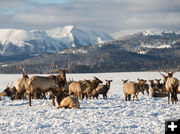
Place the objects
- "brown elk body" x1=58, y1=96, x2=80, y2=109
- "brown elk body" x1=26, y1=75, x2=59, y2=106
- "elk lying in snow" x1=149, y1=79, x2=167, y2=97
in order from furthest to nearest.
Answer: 1. "elk lying in snow" x1=149, y1=79, x2=167, y2=97
2. "brown elk body" x1=26, y1=75, x2=59, y2=106
3. "brown elk body" x1=58, y1=96, x2=80, y2=109

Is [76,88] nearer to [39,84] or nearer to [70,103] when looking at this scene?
[39,84]

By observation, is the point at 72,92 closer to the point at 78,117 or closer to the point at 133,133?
the point at 78,117

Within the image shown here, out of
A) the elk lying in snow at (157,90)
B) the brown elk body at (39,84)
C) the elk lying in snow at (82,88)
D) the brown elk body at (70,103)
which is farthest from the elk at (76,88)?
the elk lying in snow at (157,90)

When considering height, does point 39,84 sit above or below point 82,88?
above

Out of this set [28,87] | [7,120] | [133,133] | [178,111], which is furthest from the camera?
[28,87]

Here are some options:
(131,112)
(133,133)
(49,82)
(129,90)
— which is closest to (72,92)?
(129,90)

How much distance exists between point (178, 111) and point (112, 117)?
11.1 feet

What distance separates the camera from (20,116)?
11.7 meters

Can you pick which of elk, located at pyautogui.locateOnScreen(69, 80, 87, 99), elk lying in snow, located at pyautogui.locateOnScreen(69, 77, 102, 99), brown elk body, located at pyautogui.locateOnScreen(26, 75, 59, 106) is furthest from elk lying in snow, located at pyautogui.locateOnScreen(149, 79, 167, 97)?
brown elk body, located at pyautogui.locateOnScreen(26, 75, 59, 106)

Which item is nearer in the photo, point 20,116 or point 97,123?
point 97,123

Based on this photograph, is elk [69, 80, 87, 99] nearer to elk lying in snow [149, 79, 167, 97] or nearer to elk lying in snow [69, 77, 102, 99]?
elk lying in snow [69, 77, 102, 99]

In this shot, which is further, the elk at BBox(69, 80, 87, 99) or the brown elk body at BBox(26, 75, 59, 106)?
the elk at BBox(69, 80, 87, 99)

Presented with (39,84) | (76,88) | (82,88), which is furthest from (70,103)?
(82,88)

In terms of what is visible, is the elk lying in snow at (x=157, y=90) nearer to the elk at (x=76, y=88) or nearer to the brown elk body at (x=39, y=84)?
→ the elk at (x=76, y=88)
